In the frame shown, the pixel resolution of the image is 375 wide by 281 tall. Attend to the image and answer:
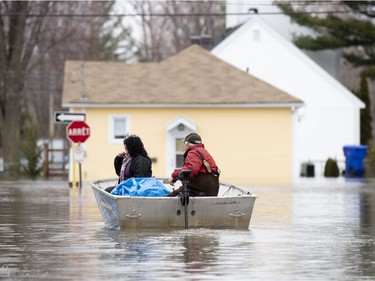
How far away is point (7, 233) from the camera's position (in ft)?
68.8

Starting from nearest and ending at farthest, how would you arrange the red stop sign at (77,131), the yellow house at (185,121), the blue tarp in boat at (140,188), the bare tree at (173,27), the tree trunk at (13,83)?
the blue tarp in boat at (140,188) → the red stop sign at (77,131) → the yellow house at (185,121) → the tree trunk at (13,83) → the bare tree at (173,27)

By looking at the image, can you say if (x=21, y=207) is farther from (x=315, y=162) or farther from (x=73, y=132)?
(x=315, y=162)

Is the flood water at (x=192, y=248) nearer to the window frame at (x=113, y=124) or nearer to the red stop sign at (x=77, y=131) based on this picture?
the red stop sign at (x=77, y=131)

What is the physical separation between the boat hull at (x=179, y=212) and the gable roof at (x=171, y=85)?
32993 mm

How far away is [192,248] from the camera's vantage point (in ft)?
58.2

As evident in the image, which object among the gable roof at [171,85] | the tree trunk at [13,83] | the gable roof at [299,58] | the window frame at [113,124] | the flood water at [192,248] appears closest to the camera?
the flood water at [192,248]

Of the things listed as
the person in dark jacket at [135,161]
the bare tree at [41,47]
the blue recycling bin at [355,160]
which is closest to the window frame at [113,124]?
the bare tree at [41,47]

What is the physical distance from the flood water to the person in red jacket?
3.25ft

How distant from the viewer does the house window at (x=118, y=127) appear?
5519 cm

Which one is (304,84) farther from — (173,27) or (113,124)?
(173,27)

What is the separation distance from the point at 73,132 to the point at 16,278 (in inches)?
1008

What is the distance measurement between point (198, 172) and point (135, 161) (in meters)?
1.59

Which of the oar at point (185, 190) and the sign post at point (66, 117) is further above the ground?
the sign post at point (66, 117)

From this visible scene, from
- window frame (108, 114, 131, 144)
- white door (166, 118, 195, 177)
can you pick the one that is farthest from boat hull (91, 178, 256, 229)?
window frame (108, 114, 131, 144)
